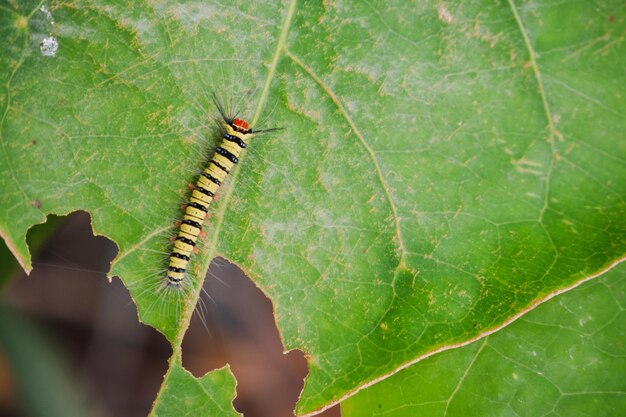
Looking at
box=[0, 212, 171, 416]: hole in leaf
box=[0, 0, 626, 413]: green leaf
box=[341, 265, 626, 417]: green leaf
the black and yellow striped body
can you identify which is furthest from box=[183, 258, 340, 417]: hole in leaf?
box=[341, 265, 626, 417]: green leaf

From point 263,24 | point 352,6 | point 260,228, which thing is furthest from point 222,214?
point 352,6

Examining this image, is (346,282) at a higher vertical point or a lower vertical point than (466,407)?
higher

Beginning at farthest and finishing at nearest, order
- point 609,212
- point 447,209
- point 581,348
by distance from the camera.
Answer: point 581,348
point 447,209
point 609,212

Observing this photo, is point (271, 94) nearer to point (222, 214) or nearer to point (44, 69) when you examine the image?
point (222, 214)

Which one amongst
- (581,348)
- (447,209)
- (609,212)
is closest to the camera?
(609,212)

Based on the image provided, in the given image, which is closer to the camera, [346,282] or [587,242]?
[587,242]

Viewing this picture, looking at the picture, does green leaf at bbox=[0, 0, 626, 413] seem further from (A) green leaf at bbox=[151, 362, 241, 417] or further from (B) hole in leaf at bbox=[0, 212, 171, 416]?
(B) hole in leaf at bbox=[0, 212, 171, 416]

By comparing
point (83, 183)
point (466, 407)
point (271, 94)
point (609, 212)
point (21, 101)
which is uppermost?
point (21, 101)

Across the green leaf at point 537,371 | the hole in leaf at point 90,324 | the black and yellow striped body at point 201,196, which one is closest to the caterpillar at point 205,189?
the black and yellow striped body at point 201,196
